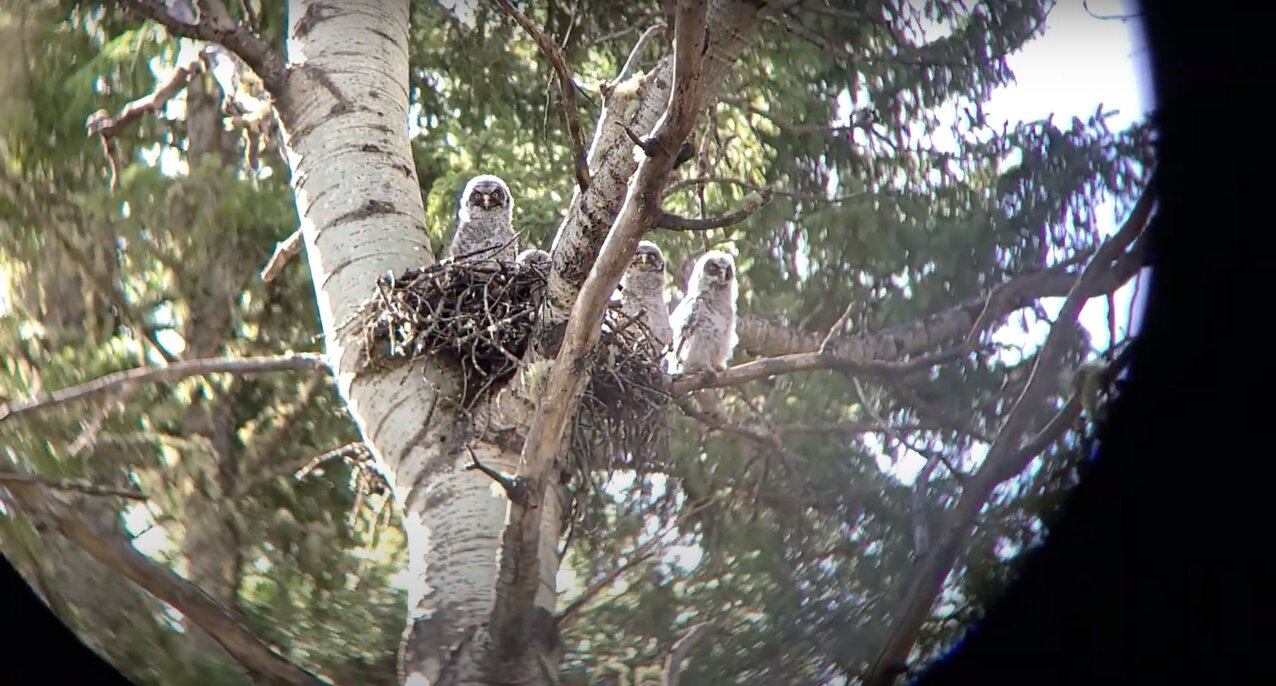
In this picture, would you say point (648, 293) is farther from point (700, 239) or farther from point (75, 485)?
point (75, 485)

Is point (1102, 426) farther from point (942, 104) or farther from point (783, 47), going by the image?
point (783, 47)

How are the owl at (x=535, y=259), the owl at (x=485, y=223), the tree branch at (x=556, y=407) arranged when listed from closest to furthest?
the tree branch at (x=556, y=407), the owl at (x=485, y=223), the owl at (x=535, y=259)

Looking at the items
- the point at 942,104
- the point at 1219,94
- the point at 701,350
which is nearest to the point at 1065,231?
the point at 942,104

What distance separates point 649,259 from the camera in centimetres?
243

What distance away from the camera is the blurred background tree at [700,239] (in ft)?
5.27

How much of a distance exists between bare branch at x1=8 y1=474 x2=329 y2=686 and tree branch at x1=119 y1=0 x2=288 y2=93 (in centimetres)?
64

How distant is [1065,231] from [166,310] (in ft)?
3.65

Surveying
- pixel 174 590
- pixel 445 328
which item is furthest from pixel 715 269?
pixel 174 590

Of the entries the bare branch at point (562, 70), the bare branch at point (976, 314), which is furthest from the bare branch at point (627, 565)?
the bare branch at point (562, 70)

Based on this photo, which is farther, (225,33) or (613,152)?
(225,33)

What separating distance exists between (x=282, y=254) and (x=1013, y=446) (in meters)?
0.99

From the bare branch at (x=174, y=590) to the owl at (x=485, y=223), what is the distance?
2.08 feet

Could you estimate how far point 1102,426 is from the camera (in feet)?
5.69

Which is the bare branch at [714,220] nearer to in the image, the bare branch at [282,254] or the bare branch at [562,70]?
the bare branch at [562,70]
